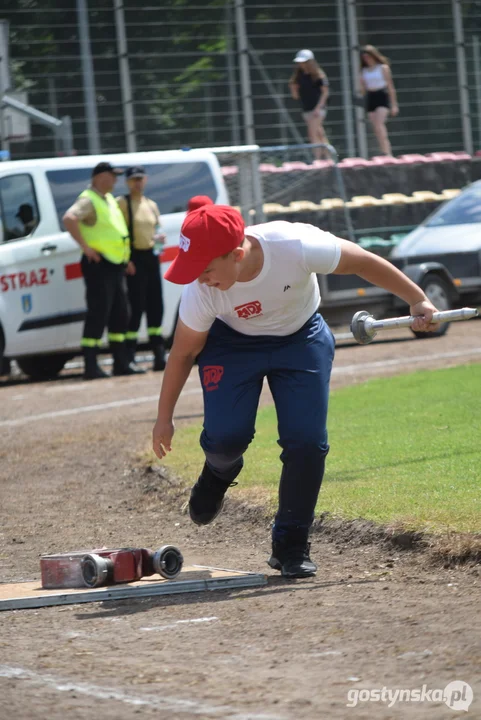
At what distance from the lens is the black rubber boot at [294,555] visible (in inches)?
227

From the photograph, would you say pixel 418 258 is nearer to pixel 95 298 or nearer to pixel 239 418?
pixel 95 298

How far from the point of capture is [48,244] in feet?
47.3

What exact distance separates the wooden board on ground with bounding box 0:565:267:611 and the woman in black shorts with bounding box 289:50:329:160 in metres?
15.3

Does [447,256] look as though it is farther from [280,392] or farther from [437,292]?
[280,392]

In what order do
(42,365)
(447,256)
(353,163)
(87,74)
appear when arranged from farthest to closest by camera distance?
(353,163) < (87,74) < (447,256) < (42,365)

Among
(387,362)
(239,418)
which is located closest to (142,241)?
(387,362)

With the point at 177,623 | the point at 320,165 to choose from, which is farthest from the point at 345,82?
the point at 177,623

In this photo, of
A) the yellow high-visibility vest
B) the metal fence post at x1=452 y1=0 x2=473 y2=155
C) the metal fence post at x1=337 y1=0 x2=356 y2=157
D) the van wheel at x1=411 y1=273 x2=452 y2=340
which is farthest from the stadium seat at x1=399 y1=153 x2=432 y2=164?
the yellow high-visibility vest

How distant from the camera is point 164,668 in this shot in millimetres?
4246

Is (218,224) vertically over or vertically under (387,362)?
over

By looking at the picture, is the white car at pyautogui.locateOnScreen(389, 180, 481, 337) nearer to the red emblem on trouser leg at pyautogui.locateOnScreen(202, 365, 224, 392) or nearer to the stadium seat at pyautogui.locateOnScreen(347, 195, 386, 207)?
the stadium seat at pyautogui.locateOnScreen(347, 195, 386, 207)

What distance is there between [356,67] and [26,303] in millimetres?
9365

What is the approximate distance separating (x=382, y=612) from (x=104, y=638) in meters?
1.01

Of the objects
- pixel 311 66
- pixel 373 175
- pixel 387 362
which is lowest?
pixel 387 362
